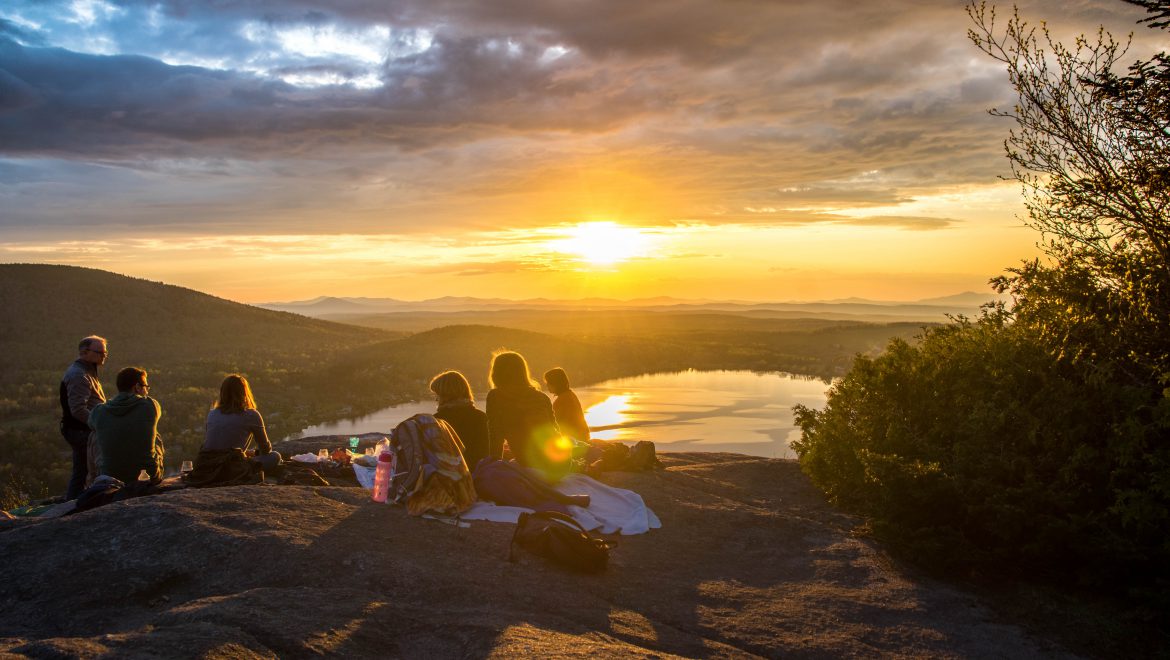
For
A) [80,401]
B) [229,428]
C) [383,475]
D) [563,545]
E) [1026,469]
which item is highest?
[80,401]

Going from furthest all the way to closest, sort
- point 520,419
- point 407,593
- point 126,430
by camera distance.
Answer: point 520,419 < point 126,430 < point 407,593

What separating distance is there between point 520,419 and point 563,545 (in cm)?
249

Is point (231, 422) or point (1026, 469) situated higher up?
point (231, 422)

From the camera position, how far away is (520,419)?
9430 millimetres

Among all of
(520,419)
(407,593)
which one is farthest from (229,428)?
(407,593)

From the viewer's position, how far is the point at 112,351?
45031mm

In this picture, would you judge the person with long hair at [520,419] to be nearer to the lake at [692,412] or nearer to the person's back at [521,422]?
the person's back at [521,422]

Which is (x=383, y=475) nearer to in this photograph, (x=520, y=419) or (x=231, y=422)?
(x=520, y=419)

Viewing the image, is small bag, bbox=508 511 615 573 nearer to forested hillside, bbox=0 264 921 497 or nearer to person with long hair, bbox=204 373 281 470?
person with long hair, bbox=204 373 281 470

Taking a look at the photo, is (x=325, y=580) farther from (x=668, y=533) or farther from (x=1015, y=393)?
(x=1015, y=393)

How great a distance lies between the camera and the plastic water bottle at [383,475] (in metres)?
8.75

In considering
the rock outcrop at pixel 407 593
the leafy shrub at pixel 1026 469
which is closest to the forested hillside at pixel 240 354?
the rock outcrop at pixel 407 593

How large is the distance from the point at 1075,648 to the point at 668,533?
4022 millimetres

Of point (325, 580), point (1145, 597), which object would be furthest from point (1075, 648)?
point (325, 580)
